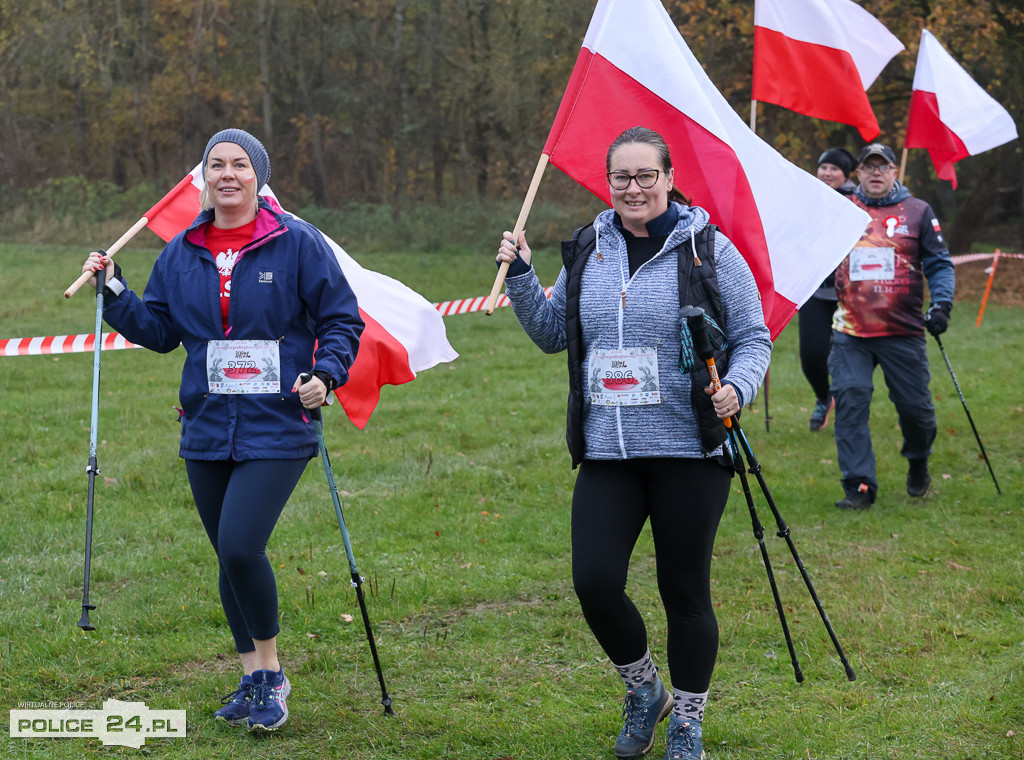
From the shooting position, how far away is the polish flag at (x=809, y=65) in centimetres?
826

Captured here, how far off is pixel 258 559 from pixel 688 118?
2.61 metres

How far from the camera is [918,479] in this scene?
8.38m

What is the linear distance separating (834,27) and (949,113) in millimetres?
3082

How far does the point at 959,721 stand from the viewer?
4492 mm

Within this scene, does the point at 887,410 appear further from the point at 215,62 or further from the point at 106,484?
the point at 215,62

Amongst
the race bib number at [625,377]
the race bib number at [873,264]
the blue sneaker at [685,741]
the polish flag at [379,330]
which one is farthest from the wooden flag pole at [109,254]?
the race bib number at [873,264]

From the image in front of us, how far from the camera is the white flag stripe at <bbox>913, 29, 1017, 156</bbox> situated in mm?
10695

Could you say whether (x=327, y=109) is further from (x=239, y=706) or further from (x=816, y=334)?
(x=239, y=706)

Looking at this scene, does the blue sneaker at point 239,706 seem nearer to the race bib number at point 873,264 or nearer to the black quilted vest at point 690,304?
the black quilted vest at point 690,304

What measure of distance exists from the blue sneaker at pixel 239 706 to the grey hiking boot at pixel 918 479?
5360 mm

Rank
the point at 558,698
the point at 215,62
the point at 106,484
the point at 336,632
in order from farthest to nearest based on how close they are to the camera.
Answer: the point at 215,62
the point at 106,484
the point at 336,632
the point at 558,698

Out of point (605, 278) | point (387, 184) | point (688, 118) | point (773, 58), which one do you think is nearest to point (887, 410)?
point (773, 58)

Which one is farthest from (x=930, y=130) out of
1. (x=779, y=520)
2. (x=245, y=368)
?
(x=245, y=368)

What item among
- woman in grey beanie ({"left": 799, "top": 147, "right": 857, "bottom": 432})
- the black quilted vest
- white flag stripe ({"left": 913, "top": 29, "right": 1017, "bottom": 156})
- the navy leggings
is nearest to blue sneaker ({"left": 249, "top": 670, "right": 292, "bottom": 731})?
the navy leggings
